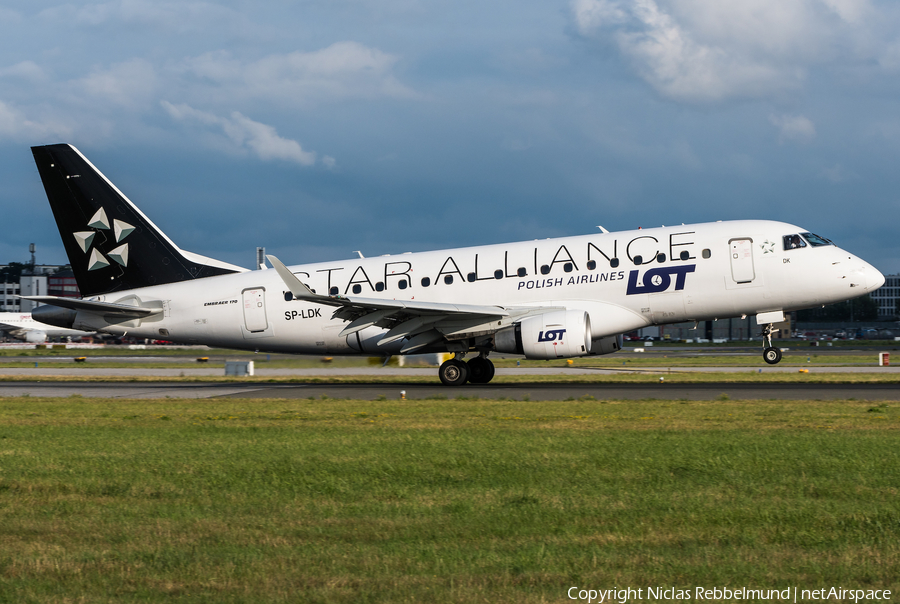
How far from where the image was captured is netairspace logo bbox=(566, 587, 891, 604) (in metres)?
5.73

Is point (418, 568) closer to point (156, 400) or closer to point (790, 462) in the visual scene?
point (790, 462)

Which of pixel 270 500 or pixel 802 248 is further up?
pixel 802 248

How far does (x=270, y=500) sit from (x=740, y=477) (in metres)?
5.47

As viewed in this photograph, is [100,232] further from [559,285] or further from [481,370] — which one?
[559,285]

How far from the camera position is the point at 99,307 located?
1142 inches

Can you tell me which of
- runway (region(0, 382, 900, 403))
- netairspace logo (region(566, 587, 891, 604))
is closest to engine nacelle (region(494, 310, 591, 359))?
runway (region(0, 382, 900, 403))

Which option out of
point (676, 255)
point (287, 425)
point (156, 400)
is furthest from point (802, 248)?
point (156, 400)

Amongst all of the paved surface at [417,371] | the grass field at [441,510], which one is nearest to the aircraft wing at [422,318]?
the paved surface at [417,371]

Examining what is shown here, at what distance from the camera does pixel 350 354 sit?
97.6ft

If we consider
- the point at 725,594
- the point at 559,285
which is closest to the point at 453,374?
the point at 559,285

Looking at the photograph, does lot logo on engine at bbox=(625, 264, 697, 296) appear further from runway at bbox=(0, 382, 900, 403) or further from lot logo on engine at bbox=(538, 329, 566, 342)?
runway at bbox=(0, 382, 900, 403)

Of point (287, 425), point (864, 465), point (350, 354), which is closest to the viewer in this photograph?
point (864, 465)

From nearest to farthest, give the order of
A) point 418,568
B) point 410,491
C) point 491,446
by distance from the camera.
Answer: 1. point 418,568
2. point 410,491
3. point 491,446

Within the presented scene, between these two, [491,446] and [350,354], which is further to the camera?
[350,354]
